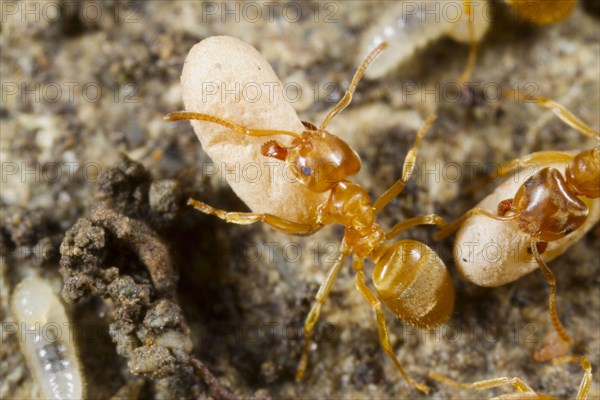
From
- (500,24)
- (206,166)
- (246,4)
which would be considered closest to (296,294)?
(206,166)

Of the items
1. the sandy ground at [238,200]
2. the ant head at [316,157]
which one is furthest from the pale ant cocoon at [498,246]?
the ant head at [316,157]

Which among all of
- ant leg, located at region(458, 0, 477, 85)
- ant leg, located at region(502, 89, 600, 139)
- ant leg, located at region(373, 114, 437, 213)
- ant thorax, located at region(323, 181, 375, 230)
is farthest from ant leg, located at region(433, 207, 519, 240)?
ant leg, located at region(458, 0, 477, 85)

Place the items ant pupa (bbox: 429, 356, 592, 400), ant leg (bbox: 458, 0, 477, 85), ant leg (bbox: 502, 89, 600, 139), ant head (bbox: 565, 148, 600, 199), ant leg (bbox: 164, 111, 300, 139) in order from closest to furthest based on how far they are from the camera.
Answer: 1. ant leg (bbox: 164, 111, 300, 139)
2. ant pupa (bbox: 429, 356, 592, 400)
3. ant head (bbox: 565, 148, 600, 199)
4. ant leg (bbox: 502, 89, 600, 139)
5. ant leg (bbox: 458, 0, 477, 85)

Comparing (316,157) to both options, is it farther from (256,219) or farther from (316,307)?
(316,307)

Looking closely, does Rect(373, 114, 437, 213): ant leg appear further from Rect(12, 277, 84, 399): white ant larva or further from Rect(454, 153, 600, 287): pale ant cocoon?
Rect(12, 277, 84, 399): white ant larva

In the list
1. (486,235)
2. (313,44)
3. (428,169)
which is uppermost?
(313,44)

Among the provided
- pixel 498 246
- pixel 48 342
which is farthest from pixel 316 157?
pixel 48 342

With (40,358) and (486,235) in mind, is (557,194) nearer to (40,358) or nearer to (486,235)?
(486,235)
